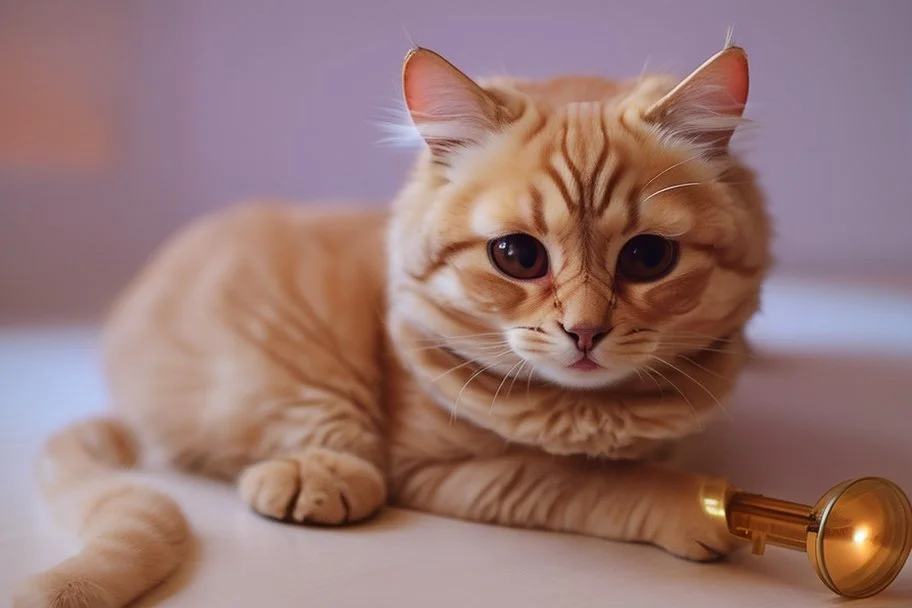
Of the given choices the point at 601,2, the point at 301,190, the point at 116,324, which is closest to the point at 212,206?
the point at 301,190

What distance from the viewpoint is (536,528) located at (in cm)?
124

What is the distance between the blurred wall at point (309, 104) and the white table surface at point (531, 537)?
42cm

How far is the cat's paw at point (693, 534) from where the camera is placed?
1.11m

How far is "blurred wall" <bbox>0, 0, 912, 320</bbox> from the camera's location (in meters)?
1.92

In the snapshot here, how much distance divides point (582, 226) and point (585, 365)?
0.51 feet

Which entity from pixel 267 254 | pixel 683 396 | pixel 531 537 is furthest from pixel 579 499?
pixel 267 254

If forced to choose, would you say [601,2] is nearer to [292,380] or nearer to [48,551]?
[292,380]

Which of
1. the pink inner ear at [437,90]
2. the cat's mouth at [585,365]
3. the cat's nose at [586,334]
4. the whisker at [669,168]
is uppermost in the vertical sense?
the pink inner ear at [437,90]

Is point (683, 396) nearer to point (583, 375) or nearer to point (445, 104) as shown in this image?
point (583, 375)

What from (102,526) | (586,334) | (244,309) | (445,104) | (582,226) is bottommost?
(102,526)

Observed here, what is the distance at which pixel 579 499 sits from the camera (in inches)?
47.9

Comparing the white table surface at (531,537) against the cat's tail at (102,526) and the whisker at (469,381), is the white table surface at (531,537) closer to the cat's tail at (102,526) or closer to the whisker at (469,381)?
the cat's tail at (102,526)

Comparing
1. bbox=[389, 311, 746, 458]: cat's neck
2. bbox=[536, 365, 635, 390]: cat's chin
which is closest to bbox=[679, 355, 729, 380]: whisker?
bbox=[389, 311, 746, 458]: cat's neck

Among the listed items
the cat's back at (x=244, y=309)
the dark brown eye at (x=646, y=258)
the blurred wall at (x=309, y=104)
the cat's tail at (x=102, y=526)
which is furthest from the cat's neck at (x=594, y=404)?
the blurred wall at (x=309, y=104)
